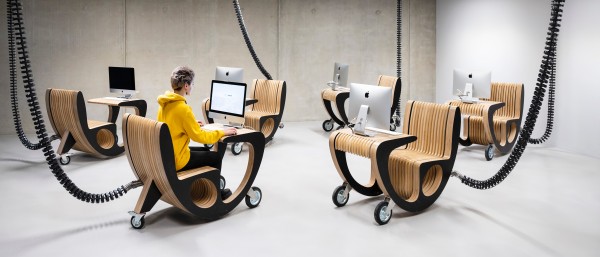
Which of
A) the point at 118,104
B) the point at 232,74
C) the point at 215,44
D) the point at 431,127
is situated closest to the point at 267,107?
the point at 232,74

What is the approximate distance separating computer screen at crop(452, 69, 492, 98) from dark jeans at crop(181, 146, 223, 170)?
4.78 meters

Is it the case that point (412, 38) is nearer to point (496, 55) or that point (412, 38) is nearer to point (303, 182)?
point (496, 55)

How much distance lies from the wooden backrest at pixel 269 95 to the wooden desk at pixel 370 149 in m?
3.51

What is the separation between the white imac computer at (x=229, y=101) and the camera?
6270 mm

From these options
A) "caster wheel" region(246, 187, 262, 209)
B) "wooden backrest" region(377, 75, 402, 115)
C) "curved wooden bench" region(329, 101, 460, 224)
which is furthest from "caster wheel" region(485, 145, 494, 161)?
"caster wheel" region(246, 187, 262, 209)

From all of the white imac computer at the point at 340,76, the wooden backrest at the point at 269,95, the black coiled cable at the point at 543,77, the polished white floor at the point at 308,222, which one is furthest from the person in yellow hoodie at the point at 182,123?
the white imac computer at the point at 340,76

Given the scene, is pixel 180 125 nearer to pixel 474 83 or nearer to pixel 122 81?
pixel 122 81

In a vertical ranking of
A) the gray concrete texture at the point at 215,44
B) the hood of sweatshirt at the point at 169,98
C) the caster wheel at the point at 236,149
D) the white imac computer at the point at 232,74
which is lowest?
the caster wheel at the point at 236,149

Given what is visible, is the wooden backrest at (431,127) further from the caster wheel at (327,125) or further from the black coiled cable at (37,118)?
the caster wheel at (327,125)

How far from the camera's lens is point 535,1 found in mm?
9297

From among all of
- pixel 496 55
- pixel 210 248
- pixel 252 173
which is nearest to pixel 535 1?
pixel 496 55

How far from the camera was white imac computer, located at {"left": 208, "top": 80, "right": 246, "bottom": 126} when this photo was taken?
6.27 metres

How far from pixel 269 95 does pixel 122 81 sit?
240cm

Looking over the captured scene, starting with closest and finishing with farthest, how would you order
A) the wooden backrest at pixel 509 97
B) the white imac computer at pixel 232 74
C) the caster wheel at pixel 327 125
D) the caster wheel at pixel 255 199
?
the caster wheel at pixel 255 199 < the wooden backrest at pixel 509 97 < the white imac computer at pixel 232 74 < the caster wheel at pixel 327 125
